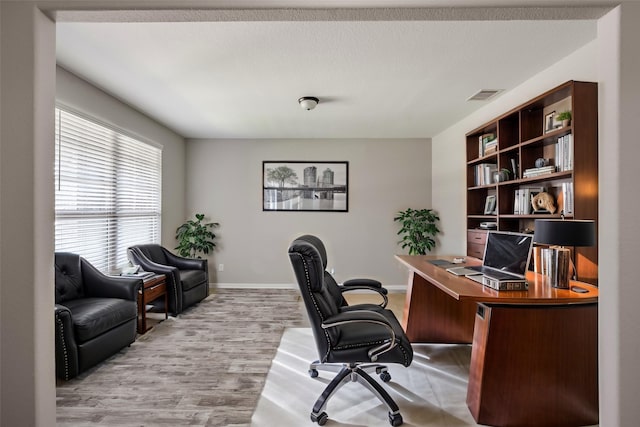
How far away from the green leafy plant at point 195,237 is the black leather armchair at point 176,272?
570mm

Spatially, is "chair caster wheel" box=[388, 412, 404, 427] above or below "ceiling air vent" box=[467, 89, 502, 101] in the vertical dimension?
below

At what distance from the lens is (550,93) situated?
2.56 meters

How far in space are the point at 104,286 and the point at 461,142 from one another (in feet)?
14.9

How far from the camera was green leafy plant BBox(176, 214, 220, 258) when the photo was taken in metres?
5.32

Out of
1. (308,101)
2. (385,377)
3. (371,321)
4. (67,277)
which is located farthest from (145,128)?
(385,377)

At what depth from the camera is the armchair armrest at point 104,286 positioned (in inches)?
126

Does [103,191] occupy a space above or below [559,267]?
above

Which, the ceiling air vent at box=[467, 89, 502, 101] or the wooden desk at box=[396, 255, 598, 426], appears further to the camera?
the ceiling air vent at box=[467, 89, 502, 101]

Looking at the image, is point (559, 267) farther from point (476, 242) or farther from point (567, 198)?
point (476, 242)

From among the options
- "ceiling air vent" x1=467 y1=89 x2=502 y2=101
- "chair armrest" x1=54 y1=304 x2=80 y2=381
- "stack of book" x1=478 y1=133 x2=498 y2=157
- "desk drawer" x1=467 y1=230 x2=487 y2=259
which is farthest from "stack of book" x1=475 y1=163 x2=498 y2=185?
"chair armrest" x1=54 y1=304 x2=80 y2=381

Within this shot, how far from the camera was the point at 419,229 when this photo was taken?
526cm
